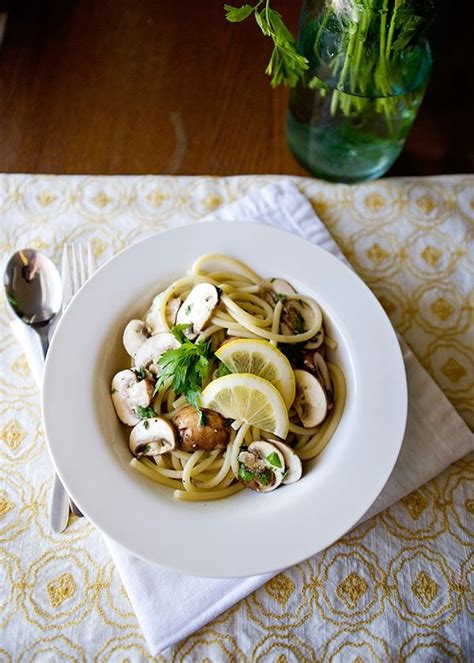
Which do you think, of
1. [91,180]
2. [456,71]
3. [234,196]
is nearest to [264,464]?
[234,196]

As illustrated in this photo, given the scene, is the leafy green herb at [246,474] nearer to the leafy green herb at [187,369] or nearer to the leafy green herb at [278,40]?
the leafy green herb at [187,369]

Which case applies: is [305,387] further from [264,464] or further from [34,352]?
[34,352]

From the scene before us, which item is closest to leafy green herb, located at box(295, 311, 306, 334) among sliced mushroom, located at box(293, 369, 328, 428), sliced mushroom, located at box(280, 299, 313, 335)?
sliced mushroom, located at box(280, 299, 313, 335)

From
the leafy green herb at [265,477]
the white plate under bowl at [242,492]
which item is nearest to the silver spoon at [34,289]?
the white plate under bowl at [242,492]

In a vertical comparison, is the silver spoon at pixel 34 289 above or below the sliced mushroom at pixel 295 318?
below

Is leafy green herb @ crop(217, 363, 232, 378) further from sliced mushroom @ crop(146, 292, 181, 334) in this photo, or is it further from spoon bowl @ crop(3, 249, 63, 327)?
spoon bowl @ crop(3, 249, 63, 327)

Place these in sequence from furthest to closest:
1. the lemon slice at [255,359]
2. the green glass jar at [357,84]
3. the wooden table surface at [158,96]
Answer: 1. the wooden table surface at [158,96]
2. the green glass jar at [357,84]
3. the lemon slice at [255,359]

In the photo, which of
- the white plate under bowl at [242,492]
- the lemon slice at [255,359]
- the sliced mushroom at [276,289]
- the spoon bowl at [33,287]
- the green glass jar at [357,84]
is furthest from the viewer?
the spoon bowl at [33,287]

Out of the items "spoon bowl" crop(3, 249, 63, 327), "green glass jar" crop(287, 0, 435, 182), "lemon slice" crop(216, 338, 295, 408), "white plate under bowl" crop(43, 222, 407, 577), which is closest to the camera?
"white plate under bowl" crop(43, 222, 407, 577)
